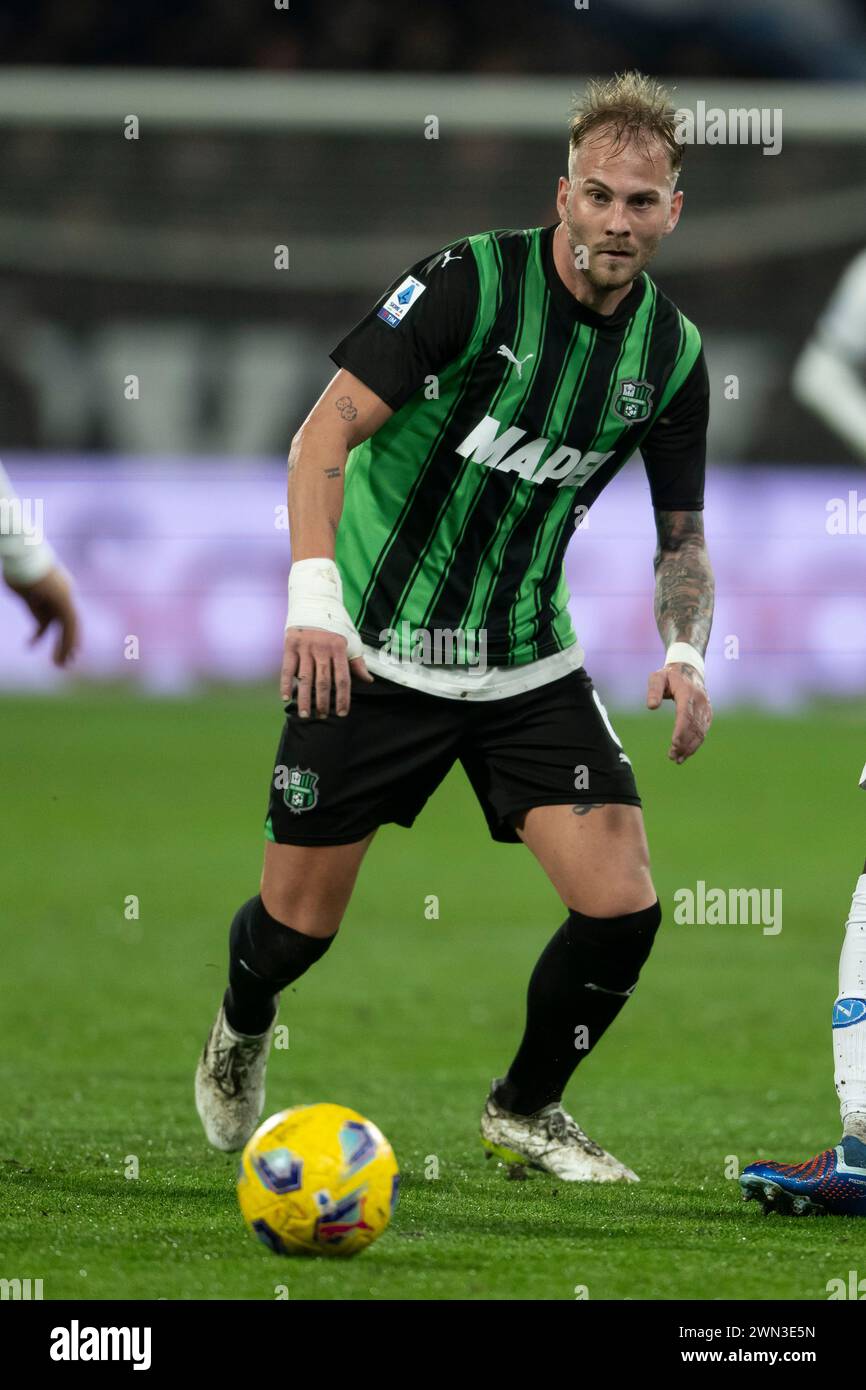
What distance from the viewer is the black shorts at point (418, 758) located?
444 centimetres

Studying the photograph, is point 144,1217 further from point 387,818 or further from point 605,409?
point 605,409

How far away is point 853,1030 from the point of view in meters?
4.21

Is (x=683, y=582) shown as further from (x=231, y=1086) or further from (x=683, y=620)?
(x=231, y=1086)

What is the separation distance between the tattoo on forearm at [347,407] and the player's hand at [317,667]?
502 mm

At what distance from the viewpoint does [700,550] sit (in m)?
4.71

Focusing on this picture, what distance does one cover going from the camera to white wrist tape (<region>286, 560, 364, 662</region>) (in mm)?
3902

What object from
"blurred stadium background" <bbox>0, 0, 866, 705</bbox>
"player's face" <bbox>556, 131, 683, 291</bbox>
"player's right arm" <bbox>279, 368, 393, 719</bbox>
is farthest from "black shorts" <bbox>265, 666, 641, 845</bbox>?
"blurred stadium background" <bbox>0, 0, 866, 705</bbox>

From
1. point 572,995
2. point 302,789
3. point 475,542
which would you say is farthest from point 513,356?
point 572,995

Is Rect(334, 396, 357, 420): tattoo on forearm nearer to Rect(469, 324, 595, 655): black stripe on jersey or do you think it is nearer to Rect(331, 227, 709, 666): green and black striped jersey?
Rect(331, 227, 709, 666): green and black striped jersey

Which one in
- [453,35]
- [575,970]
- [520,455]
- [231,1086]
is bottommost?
[231,1086]

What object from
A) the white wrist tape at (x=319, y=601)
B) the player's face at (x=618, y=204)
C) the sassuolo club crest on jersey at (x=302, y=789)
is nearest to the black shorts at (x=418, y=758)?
the sassuolo club crest on jersey at (x=302, y=789)

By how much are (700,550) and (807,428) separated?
487 inches

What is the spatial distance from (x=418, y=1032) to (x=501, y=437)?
2.82 meters

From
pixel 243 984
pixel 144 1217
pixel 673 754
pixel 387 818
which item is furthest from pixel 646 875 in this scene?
A: pixel 144 1217
